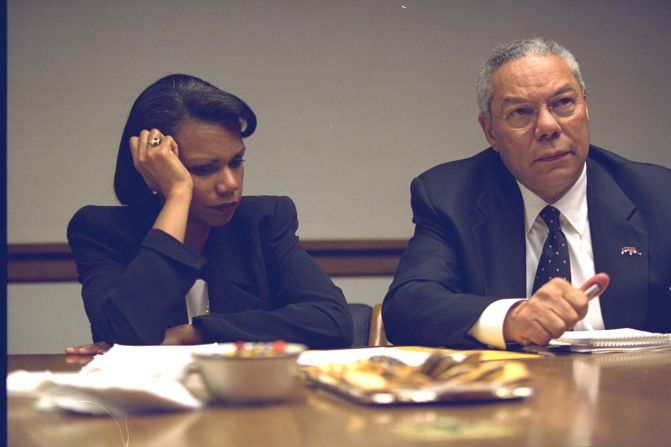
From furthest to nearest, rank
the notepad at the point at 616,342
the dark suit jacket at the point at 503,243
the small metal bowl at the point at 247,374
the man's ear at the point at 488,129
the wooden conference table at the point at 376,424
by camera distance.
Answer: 1. the man's ear at the point at 488,129
2. the dark suit jacket at the point at 503,243
3. the notepad at the point at 616,342
4. the small metal bowl at the point at 247,374
5. the wooden conference table at the point at 376,424

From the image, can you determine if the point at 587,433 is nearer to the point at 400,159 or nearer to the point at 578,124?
the point at 578,124

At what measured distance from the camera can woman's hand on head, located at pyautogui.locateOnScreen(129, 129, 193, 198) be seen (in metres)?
2.21

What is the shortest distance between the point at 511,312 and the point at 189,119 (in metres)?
1.00

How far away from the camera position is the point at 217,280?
7.33 ft

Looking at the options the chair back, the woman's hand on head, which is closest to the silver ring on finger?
the woman's hand on head

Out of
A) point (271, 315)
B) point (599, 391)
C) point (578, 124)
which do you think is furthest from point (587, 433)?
point (578, 124)

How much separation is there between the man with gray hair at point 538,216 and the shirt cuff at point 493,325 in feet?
0.55

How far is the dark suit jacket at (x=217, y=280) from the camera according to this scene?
1908mm

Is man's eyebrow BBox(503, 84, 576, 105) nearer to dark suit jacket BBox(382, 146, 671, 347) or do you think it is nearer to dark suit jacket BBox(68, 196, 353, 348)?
dark suit jacket BBox(382, 146, 671, 347)

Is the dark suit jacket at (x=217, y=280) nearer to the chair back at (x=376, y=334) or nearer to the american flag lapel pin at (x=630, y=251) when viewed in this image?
the chair back at (x=376, y=334)

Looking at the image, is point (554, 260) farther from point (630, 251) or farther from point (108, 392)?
point (108, 392)

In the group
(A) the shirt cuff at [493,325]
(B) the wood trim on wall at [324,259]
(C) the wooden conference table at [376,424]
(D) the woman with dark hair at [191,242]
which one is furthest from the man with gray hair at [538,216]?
(B) the wood trim on wall at [324,259]

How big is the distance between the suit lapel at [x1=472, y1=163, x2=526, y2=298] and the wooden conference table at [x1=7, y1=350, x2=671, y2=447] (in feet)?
3.84

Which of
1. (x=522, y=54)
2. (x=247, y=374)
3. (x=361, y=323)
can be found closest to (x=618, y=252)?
(x=522, y=54)
